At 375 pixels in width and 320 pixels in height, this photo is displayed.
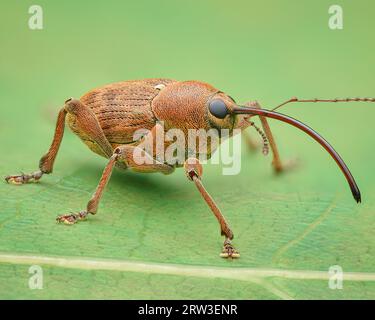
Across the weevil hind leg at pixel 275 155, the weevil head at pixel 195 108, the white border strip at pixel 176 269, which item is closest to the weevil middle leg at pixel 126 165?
the weevil head at pixel 195 108

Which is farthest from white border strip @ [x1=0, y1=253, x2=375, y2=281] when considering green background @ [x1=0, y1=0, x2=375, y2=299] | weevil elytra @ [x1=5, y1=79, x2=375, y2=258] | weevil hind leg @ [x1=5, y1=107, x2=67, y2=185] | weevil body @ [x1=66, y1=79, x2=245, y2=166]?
weevil body @ [x1=66, y1=79, x2=245, y2=166]

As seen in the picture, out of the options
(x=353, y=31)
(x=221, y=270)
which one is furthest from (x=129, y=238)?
(x=353, y=31)

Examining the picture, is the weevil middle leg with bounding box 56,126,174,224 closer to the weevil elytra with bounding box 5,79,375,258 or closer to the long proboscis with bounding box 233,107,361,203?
the weevil elytra with bounding box 5,79,375,258

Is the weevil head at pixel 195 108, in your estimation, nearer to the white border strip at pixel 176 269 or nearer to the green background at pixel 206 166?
the green background at pixel 206 166

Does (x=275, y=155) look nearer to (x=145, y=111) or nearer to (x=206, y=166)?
(x=206, y=166)

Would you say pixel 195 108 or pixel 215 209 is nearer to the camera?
pixel 215 209

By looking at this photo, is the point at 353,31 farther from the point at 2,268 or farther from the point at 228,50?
the point at 2,268

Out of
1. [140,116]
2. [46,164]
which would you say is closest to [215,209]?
[140,116]

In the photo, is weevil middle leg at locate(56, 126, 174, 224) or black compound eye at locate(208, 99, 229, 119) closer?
weevil middle leg at locate(56, 126, 174, 224)
